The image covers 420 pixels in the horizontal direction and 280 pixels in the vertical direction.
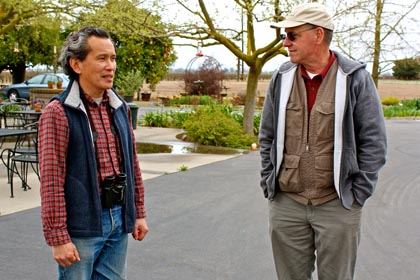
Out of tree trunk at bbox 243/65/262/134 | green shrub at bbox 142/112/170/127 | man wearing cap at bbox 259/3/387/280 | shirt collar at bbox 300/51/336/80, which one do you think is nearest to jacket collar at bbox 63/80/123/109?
man wearing cap at bbox 259/3/387/280

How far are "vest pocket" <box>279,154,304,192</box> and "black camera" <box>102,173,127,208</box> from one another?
91cm

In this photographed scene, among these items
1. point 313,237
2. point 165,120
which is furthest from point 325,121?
point 165,120

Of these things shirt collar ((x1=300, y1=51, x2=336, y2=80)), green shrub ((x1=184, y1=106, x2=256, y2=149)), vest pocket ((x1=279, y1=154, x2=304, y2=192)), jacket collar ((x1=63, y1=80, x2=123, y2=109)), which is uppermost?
shirt collar ((x1=300, y1=51, x2=336, y2=80))

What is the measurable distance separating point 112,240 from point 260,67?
11696mm

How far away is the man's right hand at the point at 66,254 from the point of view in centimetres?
241

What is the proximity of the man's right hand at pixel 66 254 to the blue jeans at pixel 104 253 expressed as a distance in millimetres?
51

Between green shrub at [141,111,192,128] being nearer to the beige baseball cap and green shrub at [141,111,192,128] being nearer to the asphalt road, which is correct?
the asphalt road

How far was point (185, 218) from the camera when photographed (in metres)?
6.00

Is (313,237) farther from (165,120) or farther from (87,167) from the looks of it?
(165,120)

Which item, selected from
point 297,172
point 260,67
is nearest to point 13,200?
point 297,172

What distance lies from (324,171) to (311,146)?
152 millimetres

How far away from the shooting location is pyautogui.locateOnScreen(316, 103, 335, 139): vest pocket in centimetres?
290

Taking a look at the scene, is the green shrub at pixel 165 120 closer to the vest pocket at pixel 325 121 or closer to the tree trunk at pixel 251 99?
the tree trunk at pixel 251 99

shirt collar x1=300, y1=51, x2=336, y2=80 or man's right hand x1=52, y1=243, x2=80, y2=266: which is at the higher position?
shirt collar x1=300, y1=51, x2=336, y2=80
